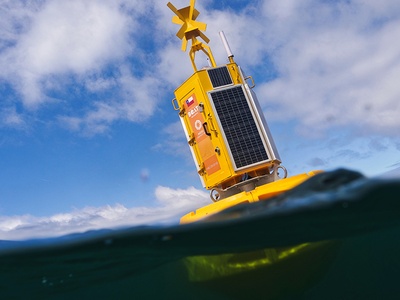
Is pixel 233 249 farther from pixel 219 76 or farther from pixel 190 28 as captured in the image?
pixel 190 28

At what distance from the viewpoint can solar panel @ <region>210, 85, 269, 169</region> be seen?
32.3 feet

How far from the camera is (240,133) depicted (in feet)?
33.2

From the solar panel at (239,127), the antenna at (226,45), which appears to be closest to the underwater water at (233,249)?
the solar panel at (239,127)

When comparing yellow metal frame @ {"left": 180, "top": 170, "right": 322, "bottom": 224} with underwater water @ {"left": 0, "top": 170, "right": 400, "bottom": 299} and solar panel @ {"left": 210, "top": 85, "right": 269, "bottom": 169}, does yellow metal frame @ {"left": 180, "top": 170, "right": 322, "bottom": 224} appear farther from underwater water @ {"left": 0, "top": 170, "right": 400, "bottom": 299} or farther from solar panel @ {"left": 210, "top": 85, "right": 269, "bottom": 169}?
solar panel @ {"left": 210, "top": 85, "right": 269, "bottom": 169}

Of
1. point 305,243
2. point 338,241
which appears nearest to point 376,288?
point 338,241

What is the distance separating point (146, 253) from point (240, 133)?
4733mm

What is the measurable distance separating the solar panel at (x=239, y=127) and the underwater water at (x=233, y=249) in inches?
92.2

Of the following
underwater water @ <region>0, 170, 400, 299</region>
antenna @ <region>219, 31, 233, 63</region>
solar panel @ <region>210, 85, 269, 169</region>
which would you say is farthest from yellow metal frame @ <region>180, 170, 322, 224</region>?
antenna @ <region>219, 31, 233, 63</region>

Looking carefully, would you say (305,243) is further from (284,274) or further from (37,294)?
(37,294)

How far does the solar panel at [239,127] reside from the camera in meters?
9.85

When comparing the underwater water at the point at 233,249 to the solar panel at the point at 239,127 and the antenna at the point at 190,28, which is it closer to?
the solar panel at the point at 239,127

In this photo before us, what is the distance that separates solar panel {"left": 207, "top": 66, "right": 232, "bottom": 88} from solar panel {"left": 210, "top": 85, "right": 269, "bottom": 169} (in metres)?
0.36

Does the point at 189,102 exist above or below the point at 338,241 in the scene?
above

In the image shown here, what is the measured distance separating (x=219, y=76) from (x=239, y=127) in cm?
206
